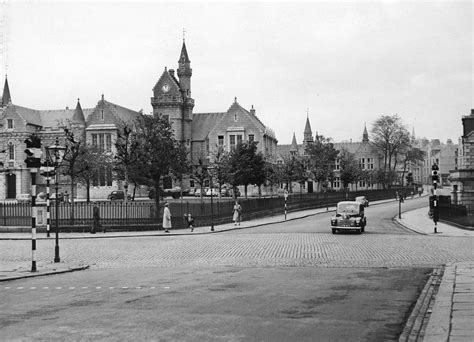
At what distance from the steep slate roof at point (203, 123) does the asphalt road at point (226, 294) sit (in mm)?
65708

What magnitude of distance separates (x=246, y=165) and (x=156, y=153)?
2154cm

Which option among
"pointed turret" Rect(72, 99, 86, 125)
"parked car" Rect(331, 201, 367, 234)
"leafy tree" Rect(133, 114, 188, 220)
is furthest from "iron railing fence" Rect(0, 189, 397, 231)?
"pointed turret" Rect(72, 99, 86, 125)

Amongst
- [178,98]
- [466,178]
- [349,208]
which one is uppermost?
[178,98]

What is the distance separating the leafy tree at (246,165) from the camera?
60719 mm

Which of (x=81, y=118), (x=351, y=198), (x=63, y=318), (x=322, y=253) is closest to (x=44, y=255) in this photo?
(x=322, y=253)

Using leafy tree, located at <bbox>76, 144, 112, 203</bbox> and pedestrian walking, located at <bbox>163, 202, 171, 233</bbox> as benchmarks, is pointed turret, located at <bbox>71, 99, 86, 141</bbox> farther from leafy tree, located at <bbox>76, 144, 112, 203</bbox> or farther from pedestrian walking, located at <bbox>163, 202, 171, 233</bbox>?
pedestrian walking, located at <bbox>163, 202, 171, 233</bbox>

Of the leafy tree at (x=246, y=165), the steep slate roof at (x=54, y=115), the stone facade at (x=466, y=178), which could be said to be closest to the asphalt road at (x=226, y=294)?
the stone facade at (x=466, y=178)

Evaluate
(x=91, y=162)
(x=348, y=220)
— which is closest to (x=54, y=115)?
(x=91, y=162)

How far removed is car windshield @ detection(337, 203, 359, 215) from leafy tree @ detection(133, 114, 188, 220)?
502 inches

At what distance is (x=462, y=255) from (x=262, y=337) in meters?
14.4

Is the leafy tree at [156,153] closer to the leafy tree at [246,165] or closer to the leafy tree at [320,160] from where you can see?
the leafy tree at [246,165]

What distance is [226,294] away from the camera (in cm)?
→ 1259

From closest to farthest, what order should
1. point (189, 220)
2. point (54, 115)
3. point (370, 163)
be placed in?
point (189, 220)
point (54, 115)
point (370, 163)

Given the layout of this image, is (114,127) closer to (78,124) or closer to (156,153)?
(78,124)
